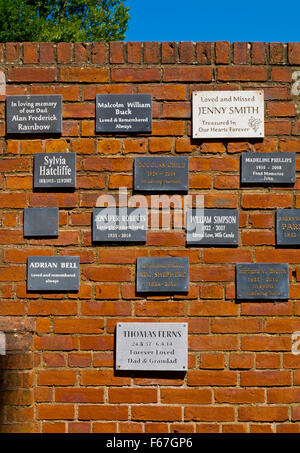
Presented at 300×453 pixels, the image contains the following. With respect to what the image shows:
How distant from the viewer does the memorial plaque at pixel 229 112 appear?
2320 mm

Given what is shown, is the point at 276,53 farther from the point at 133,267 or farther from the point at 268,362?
the point at 268,362

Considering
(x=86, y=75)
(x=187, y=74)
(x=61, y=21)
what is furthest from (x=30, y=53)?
(x=61, y=21)

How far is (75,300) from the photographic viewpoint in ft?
7.57

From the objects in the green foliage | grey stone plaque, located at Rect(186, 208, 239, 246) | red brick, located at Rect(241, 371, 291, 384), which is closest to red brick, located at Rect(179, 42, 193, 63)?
grey stone plaque, located at Rect(186, 208, 239, 246)

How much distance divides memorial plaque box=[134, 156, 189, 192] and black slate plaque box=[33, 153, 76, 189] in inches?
13.8

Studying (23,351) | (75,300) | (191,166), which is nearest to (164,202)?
(191,166)

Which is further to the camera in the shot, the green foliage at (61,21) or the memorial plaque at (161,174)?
the green foliage at (61,21)

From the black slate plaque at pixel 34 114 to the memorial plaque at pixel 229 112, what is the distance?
2.50 feet

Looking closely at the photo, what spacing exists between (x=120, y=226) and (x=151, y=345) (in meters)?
0.66

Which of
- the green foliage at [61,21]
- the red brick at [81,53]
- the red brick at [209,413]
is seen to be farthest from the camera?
the green foliage at [61,21]

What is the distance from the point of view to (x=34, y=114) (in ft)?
7.73

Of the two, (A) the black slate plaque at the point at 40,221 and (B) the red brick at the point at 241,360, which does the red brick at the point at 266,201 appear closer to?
(B) the red brick at the point at 241,360

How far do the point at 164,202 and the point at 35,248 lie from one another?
745mm

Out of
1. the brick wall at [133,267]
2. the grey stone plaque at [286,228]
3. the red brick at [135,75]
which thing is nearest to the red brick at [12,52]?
the brick wall at [133,267]
